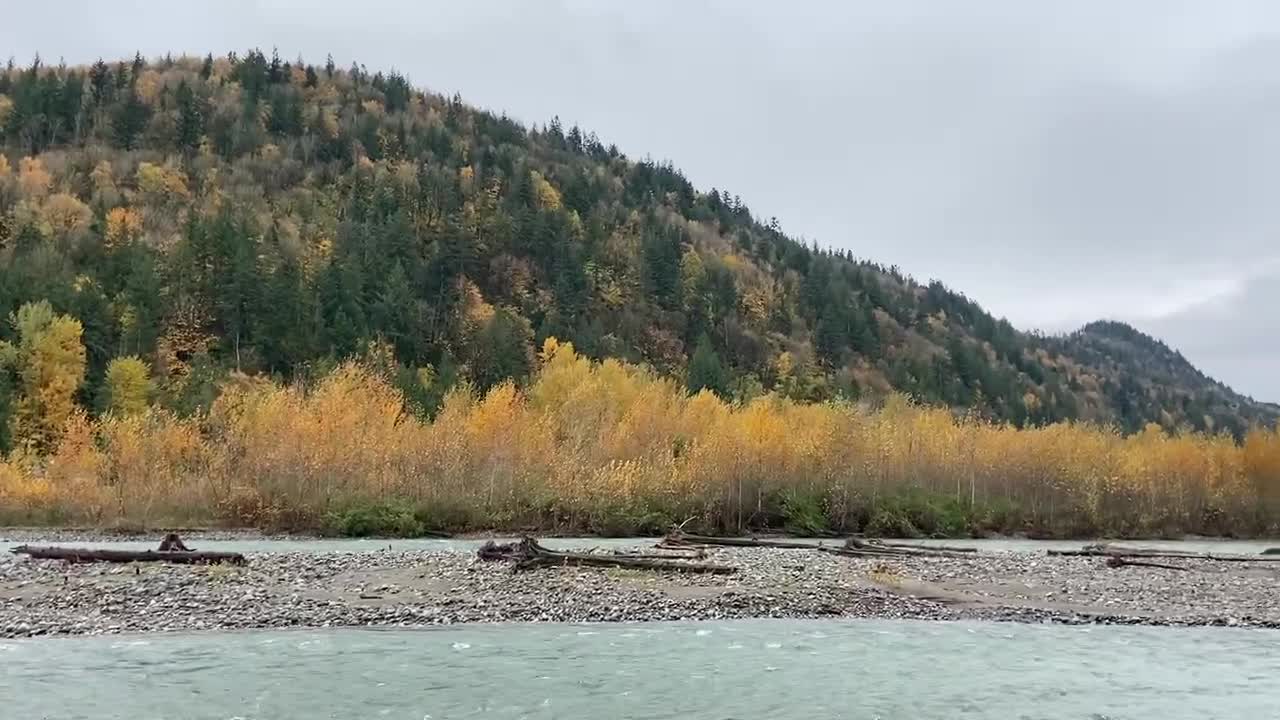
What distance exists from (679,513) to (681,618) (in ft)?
86.0

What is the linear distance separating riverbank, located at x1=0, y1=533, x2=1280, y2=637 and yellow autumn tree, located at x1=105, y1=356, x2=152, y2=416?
156 ft

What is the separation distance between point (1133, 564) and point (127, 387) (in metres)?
67.5

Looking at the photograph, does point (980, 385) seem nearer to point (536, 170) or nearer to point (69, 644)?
point (536, 170)

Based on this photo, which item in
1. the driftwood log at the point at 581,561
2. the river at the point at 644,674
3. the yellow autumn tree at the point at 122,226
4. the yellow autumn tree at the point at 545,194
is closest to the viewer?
the river at the point at 644,674

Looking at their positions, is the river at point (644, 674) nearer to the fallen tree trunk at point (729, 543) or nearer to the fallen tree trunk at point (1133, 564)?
the fallen tree trunk at point (1133, 564)

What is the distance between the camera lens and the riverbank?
2042cm

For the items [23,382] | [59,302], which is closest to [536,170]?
[59,302]

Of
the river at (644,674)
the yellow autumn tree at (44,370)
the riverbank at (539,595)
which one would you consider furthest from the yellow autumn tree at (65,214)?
the river at (644,674)

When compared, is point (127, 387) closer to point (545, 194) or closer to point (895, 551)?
point (895, 551)

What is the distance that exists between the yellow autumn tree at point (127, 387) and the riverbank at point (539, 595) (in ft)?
156

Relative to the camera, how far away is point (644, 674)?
51.3ft

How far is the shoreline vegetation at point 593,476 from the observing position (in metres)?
45.5

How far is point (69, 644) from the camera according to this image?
17266 millimetres

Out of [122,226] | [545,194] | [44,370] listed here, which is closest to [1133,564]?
[44,370]
